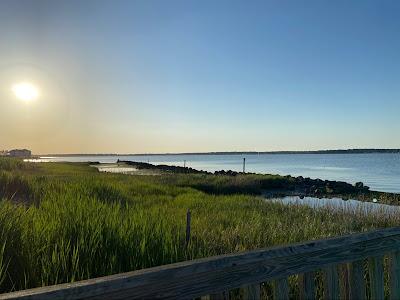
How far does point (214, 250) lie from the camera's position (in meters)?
7.64

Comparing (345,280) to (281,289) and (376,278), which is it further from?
(281,289)

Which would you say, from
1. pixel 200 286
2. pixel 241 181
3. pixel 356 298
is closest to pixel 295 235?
pixel 356 298

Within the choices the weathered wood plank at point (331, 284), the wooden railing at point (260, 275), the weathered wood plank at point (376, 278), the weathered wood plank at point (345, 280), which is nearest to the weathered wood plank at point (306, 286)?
the wooden railing at point (260, 275)

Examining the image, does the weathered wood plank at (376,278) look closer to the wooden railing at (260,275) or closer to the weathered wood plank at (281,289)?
Answer: the wooden railing at (260,275)

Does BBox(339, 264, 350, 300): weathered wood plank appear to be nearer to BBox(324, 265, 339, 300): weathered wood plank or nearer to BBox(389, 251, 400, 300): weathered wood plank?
BBox(324, 265, 339, 300): weathered wood plank

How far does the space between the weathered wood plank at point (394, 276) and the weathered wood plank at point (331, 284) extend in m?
0.75

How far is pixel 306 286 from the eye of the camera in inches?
103

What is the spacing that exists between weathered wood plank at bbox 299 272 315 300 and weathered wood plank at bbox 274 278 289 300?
0.17 m

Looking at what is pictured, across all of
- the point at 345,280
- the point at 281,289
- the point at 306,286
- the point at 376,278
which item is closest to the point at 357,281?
the point at 345,280

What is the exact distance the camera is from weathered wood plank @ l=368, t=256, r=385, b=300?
306 cm

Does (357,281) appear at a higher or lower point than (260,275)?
lower

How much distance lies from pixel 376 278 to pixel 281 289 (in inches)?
38.6

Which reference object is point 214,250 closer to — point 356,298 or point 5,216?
point 5,216

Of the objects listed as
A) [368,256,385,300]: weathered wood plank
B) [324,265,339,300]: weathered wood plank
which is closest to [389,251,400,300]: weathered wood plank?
[368,256,385,300]: weathered wood plank
